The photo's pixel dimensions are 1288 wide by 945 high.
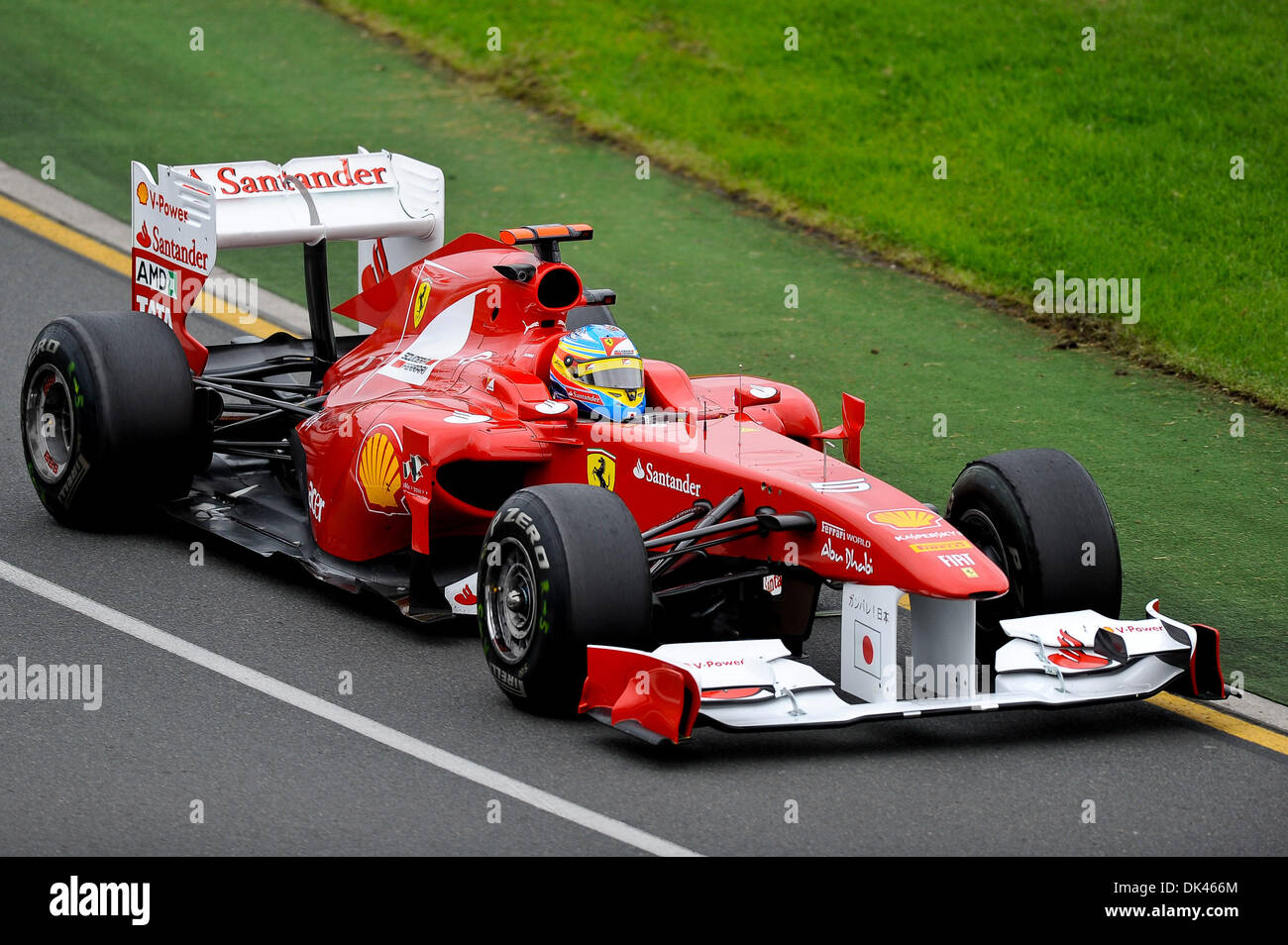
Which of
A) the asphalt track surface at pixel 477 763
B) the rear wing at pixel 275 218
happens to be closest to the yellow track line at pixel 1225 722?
the asphalt track surface at pixel 477 763

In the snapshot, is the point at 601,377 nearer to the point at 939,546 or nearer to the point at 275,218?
the point at 939,546

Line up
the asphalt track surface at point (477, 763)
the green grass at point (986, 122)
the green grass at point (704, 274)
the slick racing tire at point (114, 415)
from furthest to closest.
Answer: the green grass at point (986, 122) < the green grass at point (704, 274) < the slick racing tire at point (114, 415) < the asphalt track surface at point (477, 763)

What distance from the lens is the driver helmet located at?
8.70 m

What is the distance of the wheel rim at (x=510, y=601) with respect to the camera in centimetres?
771

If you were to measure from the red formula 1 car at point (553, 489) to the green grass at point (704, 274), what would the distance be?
4.43ft

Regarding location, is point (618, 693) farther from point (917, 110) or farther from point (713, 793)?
point (917, 110)

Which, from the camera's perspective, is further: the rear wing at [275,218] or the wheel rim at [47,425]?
the rear wing at [275,218]

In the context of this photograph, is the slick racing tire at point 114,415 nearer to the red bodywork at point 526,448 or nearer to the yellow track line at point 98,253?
the red bodywork at point 526,448

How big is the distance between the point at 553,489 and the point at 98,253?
311 inches

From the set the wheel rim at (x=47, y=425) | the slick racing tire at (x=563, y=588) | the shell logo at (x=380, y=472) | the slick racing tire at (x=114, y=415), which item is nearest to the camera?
the slick racing tire at (x=563, y=588)

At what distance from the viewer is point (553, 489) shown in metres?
7.71

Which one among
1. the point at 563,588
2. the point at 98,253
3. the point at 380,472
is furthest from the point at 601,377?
the point at 98,253

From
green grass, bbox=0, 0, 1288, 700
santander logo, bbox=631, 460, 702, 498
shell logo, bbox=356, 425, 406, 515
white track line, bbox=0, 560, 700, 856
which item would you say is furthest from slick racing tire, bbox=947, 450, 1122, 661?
shell logo, bbox=356, 425, 406, 515
